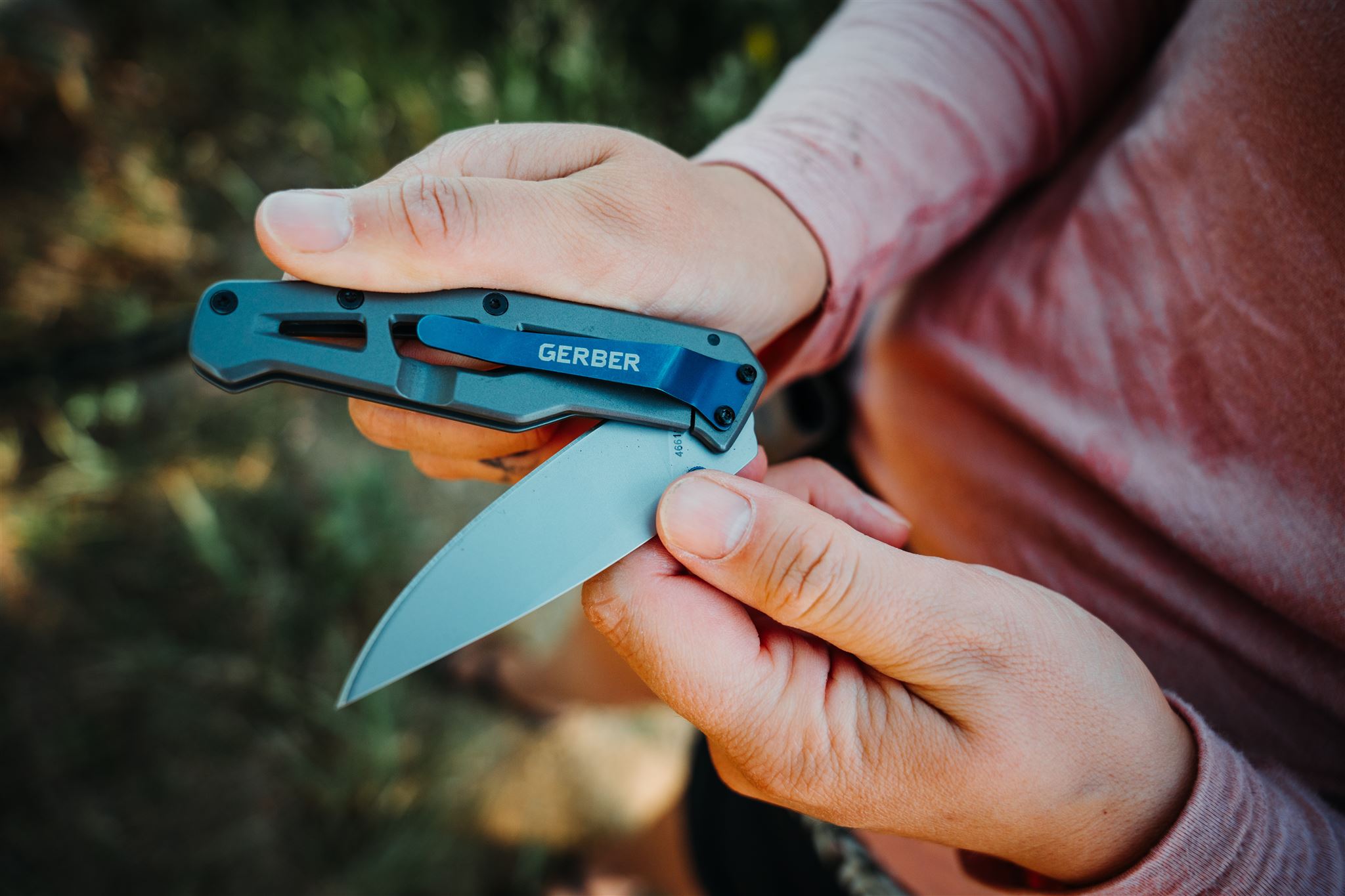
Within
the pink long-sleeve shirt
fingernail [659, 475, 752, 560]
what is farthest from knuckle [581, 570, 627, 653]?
the pink long-sleeve shirt

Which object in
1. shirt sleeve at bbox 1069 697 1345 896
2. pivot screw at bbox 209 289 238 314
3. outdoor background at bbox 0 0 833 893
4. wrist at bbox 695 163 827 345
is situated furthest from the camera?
outdoor background at bbox 0 0 833 893

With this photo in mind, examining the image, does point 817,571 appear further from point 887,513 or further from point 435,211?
point 435,211

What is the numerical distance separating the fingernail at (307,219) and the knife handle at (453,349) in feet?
0.25

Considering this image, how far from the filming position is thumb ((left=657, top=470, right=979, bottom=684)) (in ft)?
2.58

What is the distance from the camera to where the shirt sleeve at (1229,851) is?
745 millimetres

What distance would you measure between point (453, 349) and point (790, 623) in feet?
1.71

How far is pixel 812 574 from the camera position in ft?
2.61

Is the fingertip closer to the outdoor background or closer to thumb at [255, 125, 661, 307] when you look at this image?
thumb at [255, 125, 661, 307]

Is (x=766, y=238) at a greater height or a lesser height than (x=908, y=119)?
lesser

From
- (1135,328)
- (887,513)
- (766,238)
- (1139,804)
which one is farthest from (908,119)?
(1139,804)

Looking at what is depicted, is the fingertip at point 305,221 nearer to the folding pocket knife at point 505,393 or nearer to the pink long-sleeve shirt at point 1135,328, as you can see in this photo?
the folding pocket knife at point 505,393

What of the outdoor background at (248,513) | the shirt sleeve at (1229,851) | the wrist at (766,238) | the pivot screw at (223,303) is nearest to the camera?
the shirt sleeve at (1229,851)

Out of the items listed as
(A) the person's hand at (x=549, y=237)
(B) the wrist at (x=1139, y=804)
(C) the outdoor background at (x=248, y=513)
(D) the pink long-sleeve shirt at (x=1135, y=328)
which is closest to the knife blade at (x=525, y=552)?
(A) the person's hand at (x=549, y=237)

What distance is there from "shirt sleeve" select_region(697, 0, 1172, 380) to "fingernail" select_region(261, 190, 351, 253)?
53 centimetres
